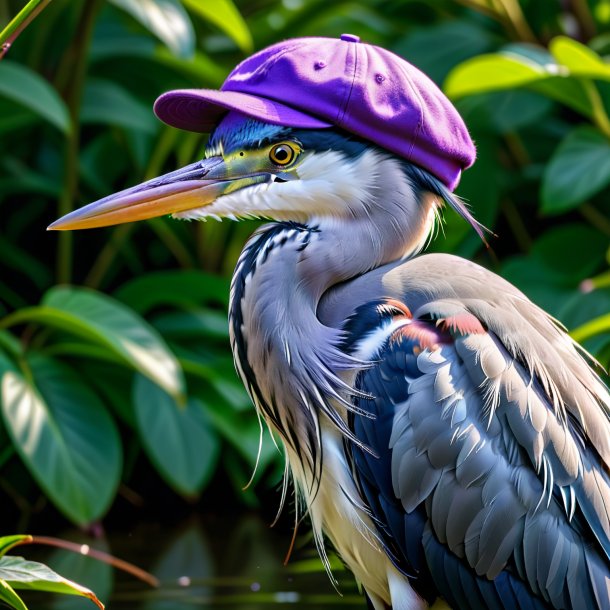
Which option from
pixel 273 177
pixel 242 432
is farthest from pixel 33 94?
pixel 273 177

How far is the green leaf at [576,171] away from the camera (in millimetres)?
3502

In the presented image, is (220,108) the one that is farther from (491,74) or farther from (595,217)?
(595,217)

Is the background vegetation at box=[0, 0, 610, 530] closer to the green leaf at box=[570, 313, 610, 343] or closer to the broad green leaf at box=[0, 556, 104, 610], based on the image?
the green leaf at box=[570, 313, 610, 343]

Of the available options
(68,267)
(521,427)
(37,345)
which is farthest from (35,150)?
(521,427)

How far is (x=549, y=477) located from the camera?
1.63 m

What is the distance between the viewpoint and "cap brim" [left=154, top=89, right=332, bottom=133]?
1.62 metres

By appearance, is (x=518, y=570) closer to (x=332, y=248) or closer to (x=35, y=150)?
(x=332, y=248)

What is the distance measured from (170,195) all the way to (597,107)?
Answer: 2.24 m

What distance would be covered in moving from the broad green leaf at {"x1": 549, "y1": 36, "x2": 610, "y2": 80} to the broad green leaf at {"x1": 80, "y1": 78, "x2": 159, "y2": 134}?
4.34 ft

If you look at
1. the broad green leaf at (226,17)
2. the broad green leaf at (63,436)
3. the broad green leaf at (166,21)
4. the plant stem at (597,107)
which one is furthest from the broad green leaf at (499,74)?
the broad green leaf at (63,436)

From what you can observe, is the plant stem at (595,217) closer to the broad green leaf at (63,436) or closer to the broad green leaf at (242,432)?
the broad green leaf at (242,432)

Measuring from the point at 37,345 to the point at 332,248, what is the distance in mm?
1982

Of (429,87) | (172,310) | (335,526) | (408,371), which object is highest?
(429,87)

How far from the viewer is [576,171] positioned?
360 centimetres
